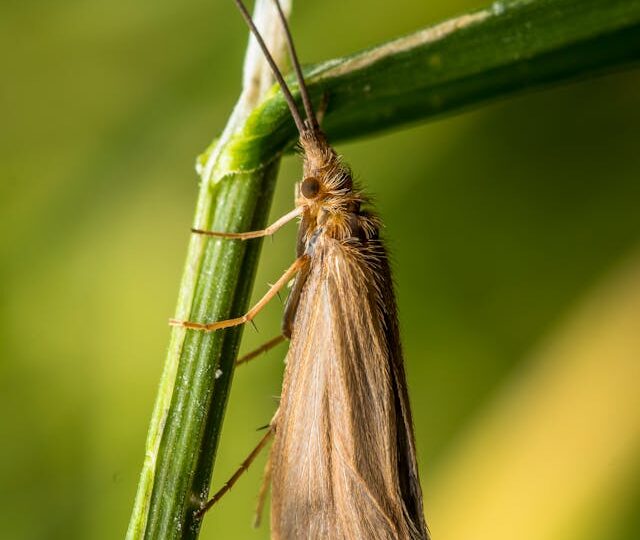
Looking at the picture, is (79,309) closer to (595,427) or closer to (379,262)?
(379,262)

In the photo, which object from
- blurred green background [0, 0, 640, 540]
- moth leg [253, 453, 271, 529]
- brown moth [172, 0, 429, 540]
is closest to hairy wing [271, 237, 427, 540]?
brown moth [172, 0, 429, 540]

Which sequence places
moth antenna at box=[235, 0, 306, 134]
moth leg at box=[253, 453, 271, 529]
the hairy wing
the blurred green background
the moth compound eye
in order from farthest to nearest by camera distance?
1. the blurred green background
2. moth leg at box=[253, 453, 271, 529]
3. the moth compound eye
4. the hairy wing
5. moth antenna at box=[235, 0, 306, 134]

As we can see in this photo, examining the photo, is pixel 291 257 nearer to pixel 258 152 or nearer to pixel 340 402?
pixel 340 402

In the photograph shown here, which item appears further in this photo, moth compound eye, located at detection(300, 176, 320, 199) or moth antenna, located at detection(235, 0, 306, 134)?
moth compound eye, located at detection(300, 176, 320, 199)

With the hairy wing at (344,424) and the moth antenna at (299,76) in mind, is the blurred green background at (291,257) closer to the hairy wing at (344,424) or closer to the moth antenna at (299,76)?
the hairy wing at (344,424)

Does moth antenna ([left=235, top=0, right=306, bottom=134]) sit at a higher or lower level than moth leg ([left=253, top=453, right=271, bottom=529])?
higher

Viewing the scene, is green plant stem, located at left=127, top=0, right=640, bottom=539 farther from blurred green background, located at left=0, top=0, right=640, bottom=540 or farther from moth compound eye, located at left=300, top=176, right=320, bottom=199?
blurred green background, located at left=0, top=0, right=640, bottom=540
